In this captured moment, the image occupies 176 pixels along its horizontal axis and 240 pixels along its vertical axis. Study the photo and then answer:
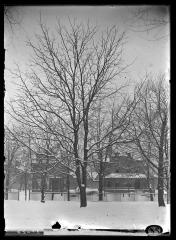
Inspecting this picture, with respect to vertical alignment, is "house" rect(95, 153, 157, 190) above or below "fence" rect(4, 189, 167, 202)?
above

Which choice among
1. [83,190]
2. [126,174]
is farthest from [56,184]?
[126,174]

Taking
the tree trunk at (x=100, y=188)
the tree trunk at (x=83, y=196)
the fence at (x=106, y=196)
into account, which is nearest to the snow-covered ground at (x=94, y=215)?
the tree trunk at (x=83, y=196)

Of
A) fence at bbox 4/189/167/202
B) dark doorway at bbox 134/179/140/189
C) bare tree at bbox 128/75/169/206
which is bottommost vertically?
fence at bbox 4/189/167/202

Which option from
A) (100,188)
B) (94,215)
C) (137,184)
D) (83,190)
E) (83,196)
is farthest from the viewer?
(137,184)

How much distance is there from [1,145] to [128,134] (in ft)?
22.0

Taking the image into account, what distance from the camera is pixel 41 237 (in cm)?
251

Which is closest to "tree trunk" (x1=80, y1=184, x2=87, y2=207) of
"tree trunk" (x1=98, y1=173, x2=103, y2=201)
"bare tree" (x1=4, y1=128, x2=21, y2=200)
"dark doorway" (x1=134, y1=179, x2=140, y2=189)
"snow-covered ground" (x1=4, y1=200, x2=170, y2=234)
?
"snow-covered ground" (x1=4, y1=200, x2=170, y2=234)

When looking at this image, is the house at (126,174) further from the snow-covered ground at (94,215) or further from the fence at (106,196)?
the snow-covered ground at (94,215)

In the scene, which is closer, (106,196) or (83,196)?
(83,196)

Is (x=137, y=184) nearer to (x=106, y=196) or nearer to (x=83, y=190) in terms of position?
(x=106, y=196)

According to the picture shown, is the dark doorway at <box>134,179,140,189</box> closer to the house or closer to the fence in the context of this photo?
the house

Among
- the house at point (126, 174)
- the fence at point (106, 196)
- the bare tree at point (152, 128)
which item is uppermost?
the bare tree at point (152, 128)

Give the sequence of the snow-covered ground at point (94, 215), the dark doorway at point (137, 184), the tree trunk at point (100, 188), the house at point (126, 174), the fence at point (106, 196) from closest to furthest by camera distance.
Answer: the snow-covered ground at point (94, 215) → the fence at point (106, 196) → the tree trunk at point (100, 188) → the house at point (126, 174) → the dark doorway at point (137, 184)
